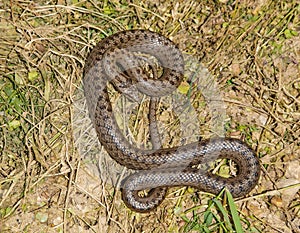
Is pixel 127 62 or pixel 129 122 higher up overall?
pixel 127 62

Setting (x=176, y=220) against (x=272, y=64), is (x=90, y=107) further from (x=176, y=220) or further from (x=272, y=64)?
(x=272, y=64)

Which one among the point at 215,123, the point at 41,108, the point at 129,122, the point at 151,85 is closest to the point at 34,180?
the point at 41,108

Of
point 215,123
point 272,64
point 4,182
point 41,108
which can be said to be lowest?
point 4,182

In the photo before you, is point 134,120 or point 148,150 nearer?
point 148,150
